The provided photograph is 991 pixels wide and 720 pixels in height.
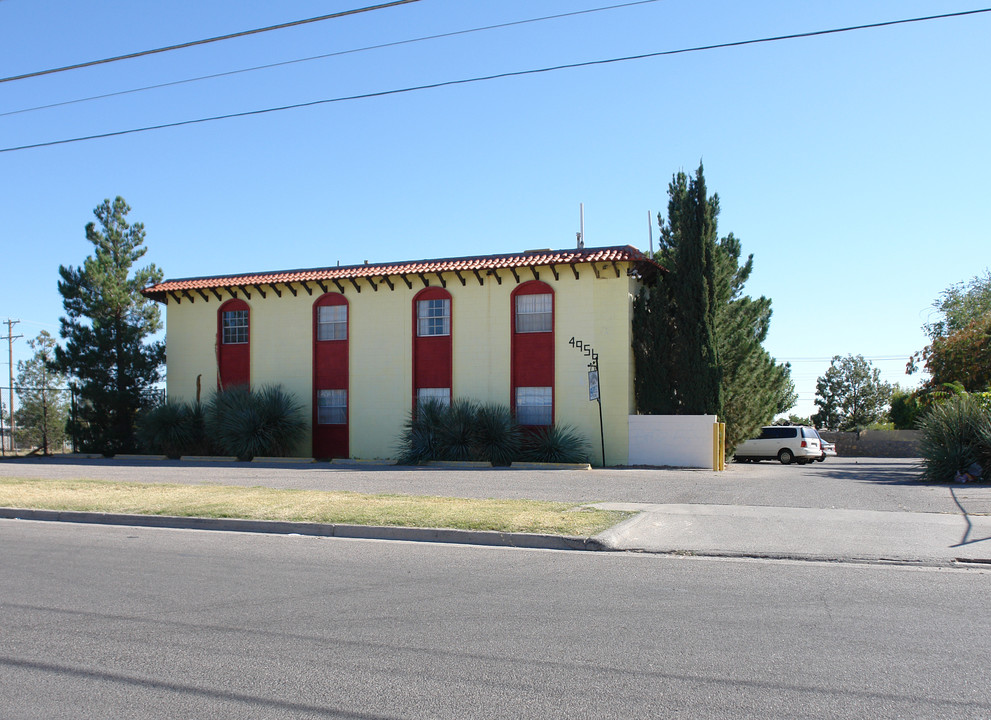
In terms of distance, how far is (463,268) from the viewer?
27656mm

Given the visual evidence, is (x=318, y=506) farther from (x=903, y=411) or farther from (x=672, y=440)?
(x=903, y=411)

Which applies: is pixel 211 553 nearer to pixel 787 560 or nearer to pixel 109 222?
pixel 787 560

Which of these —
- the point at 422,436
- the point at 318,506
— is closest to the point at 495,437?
the point at 422,436

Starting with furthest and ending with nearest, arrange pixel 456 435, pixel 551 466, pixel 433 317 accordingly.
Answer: pixel 433 317
pixel 456 435
pixel 551 466

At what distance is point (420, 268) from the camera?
2866 centimetres

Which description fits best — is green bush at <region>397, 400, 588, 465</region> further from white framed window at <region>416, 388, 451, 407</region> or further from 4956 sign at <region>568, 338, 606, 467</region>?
white framed window at <region>416, 388, 451, 407</region>

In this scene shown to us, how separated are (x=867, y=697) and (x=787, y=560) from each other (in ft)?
15.3

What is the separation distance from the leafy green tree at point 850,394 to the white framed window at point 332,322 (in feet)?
Result: 149

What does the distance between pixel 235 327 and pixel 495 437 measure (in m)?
12.5

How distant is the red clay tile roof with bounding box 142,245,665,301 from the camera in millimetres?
25938

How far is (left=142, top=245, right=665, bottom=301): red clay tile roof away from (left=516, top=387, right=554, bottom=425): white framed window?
427 cm

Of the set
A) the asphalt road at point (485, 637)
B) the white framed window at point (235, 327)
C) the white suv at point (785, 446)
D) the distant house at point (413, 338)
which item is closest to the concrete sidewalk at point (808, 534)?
the asphalt road at point (485, 637)

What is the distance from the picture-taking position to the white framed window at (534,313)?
27.5 metres

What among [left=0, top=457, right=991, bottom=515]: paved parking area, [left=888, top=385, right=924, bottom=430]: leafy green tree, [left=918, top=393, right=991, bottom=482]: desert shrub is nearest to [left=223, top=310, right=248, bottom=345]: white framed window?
[left=0, top=457, right=991, bottom=515]: paved parking area
